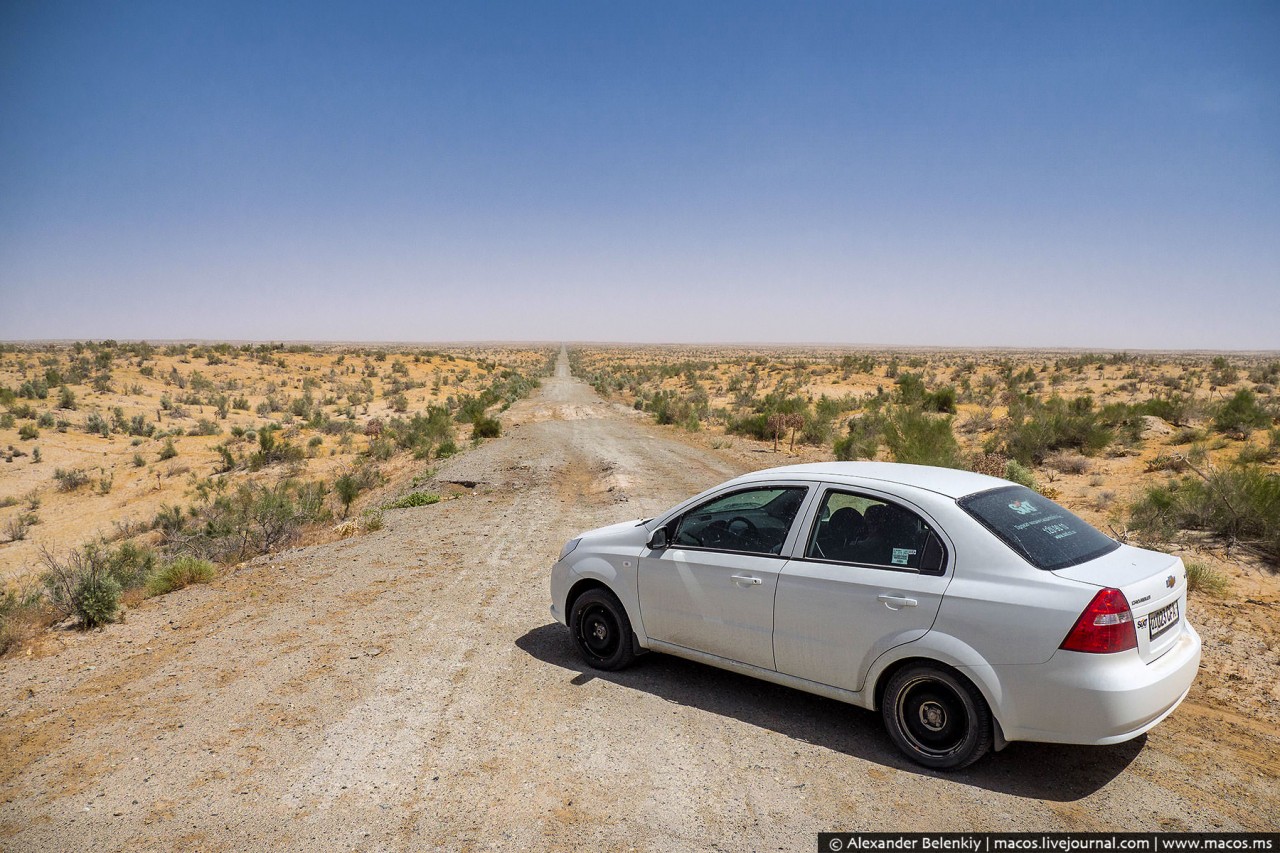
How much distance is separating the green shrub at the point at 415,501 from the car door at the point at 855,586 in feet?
31.7

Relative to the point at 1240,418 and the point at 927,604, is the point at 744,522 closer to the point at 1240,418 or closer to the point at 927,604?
the point at 927,604

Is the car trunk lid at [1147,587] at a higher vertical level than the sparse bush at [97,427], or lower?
higher

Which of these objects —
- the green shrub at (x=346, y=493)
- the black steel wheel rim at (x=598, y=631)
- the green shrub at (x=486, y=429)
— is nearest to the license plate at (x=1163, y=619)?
the black steel wheel rim at (x=598, y=631)

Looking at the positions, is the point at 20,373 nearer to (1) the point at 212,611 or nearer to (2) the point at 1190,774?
(1) the point at 212,611

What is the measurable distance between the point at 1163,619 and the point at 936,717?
1337 mm

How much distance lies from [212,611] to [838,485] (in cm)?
663

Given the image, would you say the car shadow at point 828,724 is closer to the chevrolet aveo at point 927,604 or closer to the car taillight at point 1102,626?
the chevrolet aveo at point 927,604

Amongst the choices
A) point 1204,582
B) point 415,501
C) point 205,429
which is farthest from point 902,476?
point 205,429

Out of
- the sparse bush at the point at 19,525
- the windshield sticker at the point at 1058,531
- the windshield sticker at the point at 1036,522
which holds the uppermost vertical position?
the windshield sticker at the point at 1036,522

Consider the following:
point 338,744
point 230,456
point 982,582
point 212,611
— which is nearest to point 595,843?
point 338,744

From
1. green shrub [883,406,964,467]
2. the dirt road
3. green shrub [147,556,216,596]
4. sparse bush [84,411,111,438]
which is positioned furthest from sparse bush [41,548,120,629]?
sparse bush [84,411,111,438]

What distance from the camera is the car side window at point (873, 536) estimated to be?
404 cm

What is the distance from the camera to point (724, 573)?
15.6 ft

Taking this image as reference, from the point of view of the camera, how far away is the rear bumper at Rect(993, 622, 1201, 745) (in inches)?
136
